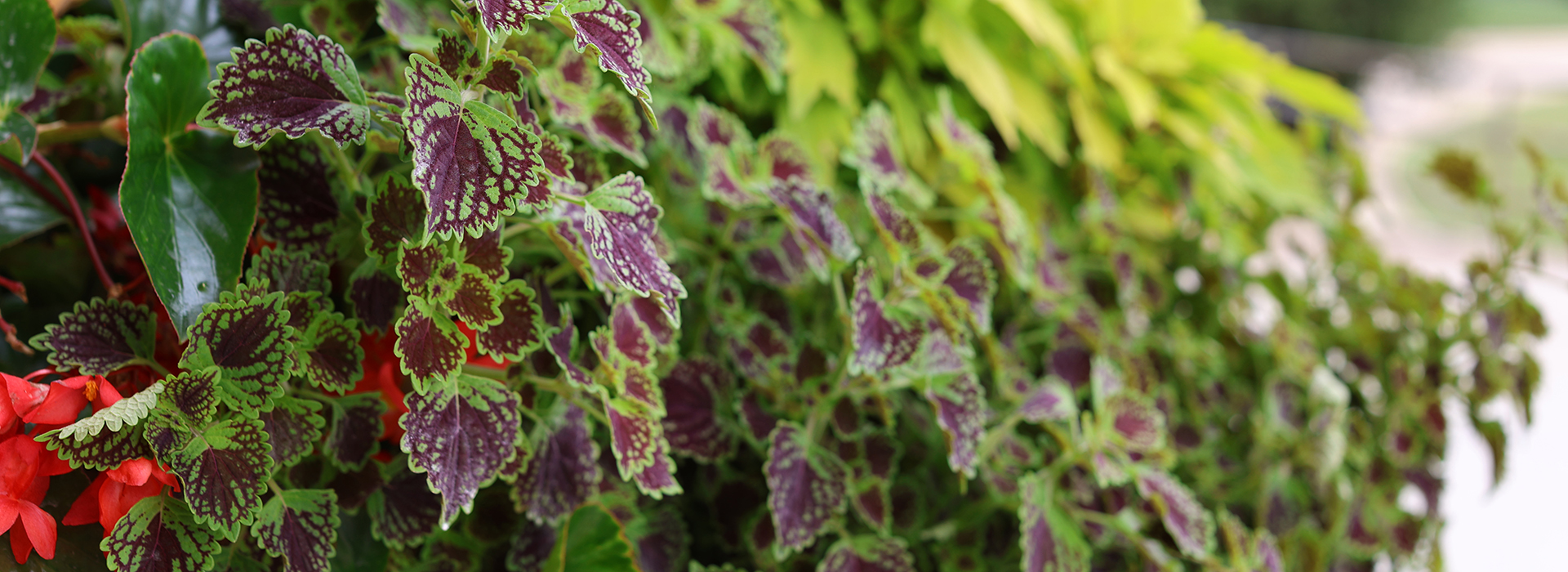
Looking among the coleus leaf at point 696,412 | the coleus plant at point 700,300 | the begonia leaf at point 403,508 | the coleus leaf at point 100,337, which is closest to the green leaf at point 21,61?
the coleus plant at point 700,300

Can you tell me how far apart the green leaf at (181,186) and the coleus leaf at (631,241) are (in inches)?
5.7

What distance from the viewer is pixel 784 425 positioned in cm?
49

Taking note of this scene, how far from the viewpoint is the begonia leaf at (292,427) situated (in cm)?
35

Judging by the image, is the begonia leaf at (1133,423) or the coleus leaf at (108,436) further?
the begonia leaf at (1133,423)

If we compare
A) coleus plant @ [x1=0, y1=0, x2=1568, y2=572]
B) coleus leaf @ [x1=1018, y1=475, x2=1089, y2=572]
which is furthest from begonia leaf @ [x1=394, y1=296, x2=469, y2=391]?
coleus leaf @ [x1=1018, y1=475, x2=1089, y2=572]

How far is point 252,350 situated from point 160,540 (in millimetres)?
77

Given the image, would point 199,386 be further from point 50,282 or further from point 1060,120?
point 1060,120

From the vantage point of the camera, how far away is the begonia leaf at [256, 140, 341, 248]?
0.38 meters

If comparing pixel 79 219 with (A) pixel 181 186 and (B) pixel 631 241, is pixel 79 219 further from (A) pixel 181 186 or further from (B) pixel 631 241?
(B) pixel 631 241

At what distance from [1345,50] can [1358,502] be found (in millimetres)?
6633

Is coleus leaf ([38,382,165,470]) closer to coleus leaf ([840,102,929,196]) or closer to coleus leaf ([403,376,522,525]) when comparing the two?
coleus leaf ([403,376,522,525])

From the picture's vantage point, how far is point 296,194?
1.26ft

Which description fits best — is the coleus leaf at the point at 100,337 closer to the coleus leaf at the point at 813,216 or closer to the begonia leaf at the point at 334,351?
the begonia leaf at the point at 334,351

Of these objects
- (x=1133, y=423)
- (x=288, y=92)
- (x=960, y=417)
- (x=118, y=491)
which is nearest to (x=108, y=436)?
(x=118, y=491)
